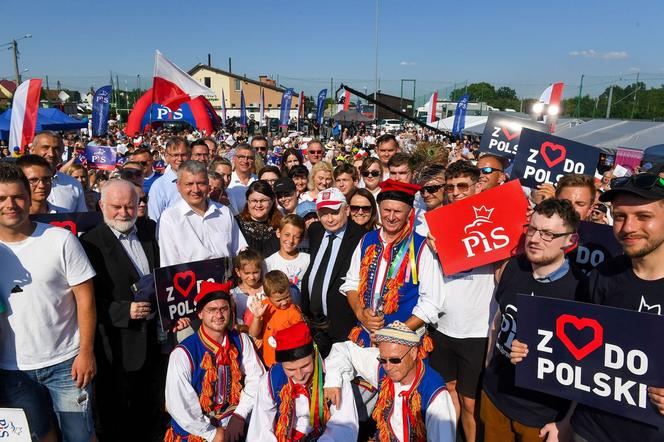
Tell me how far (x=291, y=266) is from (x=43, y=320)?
1.92 metres

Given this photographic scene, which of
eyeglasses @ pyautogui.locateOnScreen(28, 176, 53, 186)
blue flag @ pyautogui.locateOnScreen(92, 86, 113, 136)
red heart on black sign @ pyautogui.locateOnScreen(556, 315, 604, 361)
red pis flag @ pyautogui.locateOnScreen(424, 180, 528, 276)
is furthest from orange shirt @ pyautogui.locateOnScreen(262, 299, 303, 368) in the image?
blue flag @ pyautogui.locateOnScreen(92, 86, 113, 136)

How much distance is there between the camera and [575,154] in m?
4.27

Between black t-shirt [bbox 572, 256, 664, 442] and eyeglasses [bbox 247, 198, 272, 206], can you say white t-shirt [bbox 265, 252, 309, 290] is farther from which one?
black t-shirt [bbox 572, 256, 664, 442]

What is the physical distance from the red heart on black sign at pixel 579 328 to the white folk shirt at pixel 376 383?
0.74 metres

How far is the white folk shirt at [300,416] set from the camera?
108 inches

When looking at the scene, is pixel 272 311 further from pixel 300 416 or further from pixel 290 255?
pixel 300 416

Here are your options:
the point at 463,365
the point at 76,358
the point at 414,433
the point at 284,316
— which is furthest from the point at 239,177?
the point at 414,433

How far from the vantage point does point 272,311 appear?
354 centimetres

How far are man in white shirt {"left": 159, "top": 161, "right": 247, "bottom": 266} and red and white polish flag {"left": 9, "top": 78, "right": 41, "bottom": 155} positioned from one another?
4065 millimetres

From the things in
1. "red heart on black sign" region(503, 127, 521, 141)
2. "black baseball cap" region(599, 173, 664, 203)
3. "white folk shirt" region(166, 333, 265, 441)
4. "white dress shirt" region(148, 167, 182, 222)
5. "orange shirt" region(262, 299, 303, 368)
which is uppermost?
"red heart on black sign" region(503, 127, 521, 141)

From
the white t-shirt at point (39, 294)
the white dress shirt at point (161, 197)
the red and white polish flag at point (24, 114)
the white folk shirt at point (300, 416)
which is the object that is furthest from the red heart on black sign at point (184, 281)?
the red and white polish flag at point (24, 114)

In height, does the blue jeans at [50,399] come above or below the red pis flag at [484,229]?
below

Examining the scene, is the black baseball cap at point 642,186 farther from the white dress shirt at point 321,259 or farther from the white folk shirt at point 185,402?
the white folk shirt at point 185,402

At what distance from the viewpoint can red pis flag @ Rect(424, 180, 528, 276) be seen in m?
3.05
